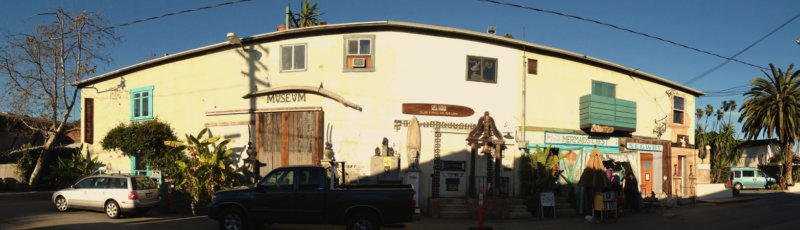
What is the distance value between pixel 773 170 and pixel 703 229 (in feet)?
113

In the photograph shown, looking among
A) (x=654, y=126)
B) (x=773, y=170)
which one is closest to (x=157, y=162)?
(x=654, y=126)

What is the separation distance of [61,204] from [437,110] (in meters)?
12.7

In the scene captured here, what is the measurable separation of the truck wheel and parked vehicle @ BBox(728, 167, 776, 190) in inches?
1391

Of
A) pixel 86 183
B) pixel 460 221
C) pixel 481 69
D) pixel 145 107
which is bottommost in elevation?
pixel 460 221

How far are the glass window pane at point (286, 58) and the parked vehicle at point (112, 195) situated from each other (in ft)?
19.3

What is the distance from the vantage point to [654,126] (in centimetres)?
2022

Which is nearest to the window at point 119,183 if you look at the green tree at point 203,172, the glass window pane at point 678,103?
the green tree at point 203,172

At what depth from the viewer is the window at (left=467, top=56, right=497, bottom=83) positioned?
15.6m

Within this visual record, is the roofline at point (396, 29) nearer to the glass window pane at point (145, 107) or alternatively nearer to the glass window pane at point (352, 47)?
the glass window pane at point (352, 47)

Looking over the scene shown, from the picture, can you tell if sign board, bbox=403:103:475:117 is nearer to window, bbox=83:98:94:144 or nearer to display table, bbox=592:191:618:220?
display table, bbox=592:191:618:220

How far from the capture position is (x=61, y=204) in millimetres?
14250

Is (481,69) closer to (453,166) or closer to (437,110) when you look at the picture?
(437,110)

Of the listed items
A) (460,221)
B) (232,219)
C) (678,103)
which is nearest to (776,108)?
(678,103)

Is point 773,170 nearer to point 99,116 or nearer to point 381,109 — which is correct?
point 381,109
